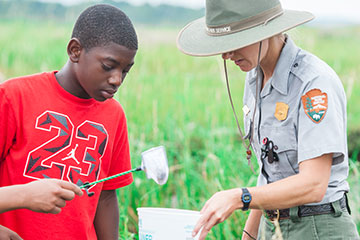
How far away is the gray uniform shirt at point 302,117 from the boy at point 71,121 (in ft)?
2.07

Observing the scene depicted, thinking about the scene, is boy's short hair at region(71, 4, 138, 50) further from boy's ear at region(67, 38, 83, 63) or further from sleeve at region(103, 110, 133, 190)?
sleeve at region(103, 110, 133, 190)

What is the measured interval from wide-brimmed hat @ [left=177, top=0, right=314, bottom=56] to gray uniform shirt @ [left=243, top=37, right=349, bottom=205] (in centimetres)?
14

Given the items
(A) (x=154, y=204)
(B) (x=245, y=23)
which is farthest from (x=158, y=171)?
(A) (x=154, y=204)

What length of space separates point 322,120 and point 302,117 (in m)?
0.08

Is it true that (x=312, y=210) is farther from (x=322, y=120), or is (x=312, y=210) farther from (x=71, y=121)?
(x=71, y=121)

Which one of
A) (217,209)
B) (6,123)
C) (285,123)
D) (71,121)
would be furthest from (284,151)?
(6,123)

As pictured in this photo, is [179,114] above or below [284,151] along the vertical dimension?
above

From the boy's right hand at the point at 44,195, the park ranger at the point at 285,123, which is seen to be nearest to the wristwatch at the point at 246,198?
the park ranger at the point at 285,123

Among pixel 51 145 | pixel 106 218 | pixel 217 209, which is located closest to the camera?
pixel 217 209

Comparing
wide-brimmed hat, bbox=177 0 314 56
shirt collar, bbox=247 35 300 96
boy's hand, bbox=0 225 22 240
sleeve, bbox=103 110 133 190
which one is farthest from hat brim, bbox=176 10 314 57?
boy's hand, bbox=0 225 22 240

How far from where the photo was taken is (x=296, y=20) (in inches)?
82.0

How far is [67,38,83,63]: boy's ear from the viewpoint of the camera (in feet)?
7.52

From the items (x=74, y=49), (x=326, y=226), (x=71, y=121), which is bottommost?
(x=326, y=226)

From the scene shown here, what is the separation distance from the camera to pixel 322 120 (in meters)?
1.97
